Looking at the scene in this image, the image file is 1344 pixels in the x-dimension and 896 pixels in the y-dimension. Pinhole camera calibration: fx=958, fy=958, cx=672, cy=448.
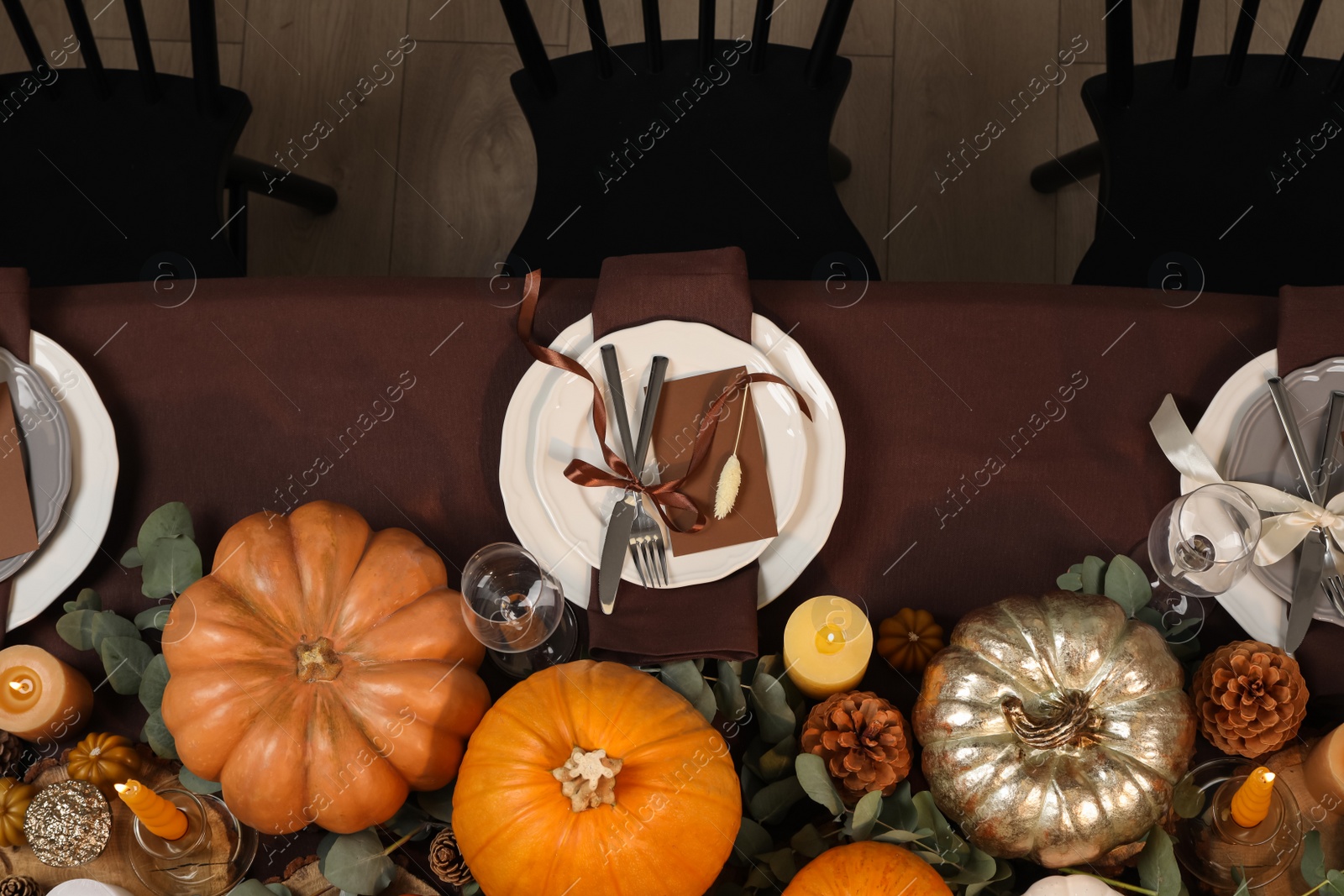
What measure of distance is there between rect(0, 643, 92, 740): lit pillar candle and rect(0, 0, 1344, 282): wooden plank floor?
1506 mm

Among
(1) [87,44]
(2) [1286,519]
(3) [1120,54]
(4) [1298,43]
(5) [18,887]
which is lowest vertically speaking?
(5) [18,887]

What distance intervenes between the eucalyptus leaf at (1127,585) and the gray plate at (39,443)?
1.14 metres

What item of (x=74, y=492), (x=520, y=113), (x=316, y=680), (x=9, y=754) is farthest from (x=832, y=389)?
(x=520, y=113)

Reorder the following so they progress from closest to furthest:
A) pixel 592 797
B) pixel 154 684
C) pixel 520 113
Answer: pixel 592 797, pixel 154 684, pixel 520 113

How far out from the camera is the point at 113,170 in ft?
5.51

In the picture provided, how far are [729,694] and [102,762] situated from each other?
0.64 m

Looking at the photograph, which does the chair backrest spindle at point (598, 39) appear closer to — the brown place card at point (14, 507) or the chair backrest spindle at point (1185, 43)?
the chair backrest spindle at point (1185, 43)

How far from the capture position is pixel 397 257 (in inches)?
92.7

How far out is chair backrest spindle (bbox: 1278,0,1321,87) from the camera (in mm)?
1512

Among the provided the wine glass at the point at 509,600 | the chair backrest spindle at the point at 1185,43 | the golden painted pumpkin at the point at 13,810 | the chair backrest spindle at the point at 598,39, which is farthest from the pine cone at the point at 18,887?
the chair backrest spindle at the point at 1185,43

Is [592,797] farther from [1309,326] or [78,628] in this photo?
[1309,326]

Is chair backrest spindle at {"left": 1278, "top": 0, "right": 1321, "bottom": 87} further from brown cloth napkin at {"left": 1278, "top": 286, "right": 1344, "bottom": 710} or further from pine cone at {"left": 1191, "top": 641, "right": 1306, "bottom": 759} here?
pine cone at {"left": 1191, "top": 641, "right": 1306, "bottom": 759}

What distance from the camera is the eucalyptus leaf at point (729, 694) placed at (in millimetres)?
963

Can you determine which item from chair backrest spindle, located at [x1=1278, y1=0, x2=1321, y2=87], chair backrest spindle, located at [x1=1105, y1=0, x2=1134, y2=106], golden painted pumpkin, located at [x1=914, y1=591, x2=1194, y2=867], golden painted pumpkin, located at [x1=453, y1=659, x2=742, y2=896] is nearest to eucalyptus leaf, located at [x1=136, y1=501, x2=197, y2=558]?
golden painted pumpkin, located at [x1=453, y1=659, x2=742, y2=896]
